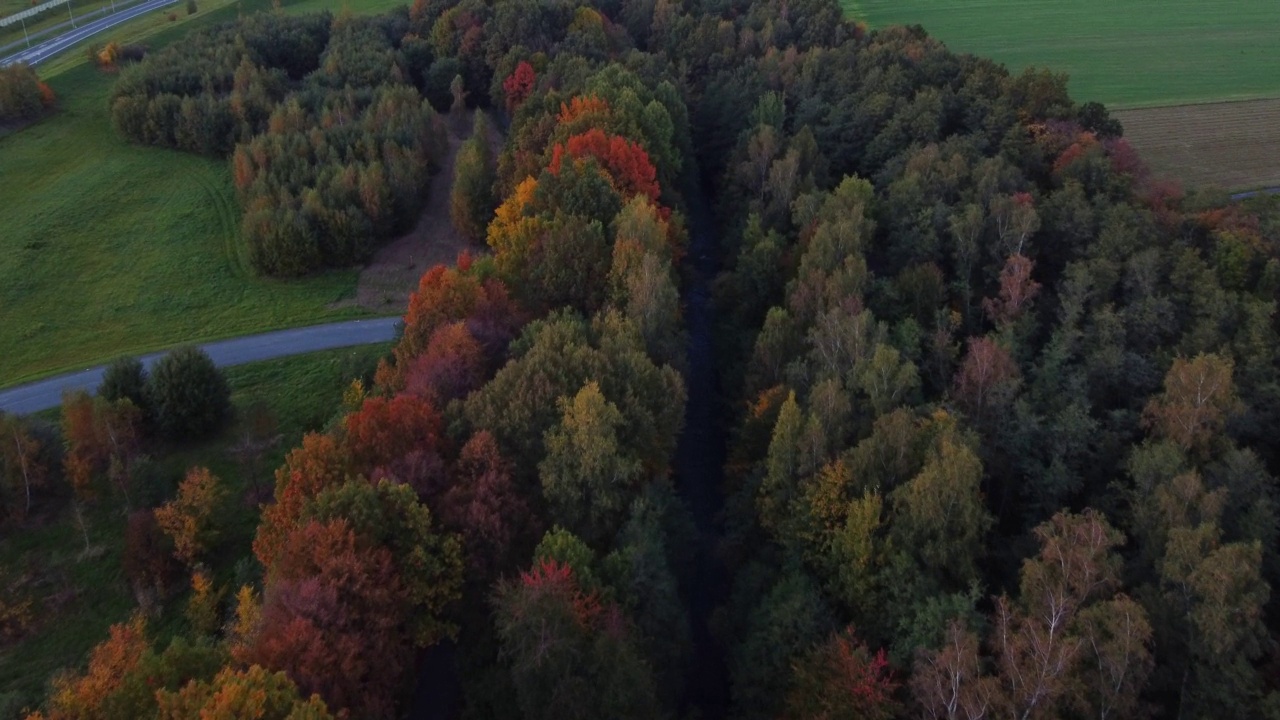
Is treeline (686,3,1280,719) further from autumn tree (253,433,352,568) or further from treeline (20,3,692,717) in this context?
autumn tree (253,433,352,568)

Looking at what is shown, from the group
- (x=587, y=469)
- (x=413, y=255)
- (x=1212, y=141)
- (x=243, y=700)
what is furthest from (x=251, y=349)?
(x=1212, y=141)

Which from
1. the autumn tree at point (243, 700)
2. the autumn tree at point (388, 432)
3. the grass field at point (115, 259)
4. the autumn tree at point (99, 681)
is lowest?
the autumn tree at point (99, 681)

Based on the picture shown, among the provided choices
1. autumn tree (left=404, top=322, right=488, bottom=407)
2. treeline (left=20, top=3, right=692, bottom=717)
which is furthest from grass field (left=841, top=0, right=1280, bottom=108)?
autumn tree (left=404, top=322, right=488, bottom=407)

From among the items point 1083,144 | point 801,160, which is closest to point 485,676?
point 801,160

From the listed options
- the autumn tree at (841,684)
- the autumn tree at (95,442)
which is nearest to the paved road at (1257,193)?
the autumn tree at (841,684)

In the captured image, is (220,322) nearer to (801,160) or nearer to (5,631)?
(5,631)

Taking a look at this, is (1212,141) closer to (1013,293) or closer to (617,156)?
(1013,293)

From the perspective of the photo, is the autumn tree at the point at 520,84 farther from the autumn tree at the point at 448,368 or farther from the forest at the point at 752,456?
the autumn tree at the point at 448,368

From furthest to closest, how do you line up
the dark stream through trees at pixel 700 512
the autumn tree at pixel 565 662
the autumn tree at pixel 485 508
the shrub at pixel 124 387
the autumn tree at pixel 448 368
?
the shrub at pixel 124 387, the autumn tree at pixel 448 368, the dark stream through trees at pixel 700 512, the autumn tree at pixel 485 508, the autumn tree at pixel 565 662
